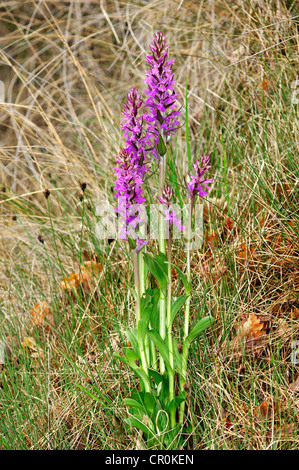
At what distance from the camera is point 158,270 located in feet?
4.40

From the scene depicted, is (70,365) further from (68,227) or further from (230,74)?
(230,74)

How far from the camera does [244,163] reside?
7.06 ft

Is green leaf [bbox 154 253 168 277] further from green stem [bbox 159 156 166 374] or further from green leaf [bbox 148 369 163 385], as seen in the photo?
green leaf [bbox 148 369 163 385]

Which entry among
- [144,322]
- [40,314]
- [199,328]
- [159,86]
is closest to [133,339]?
[144,322]

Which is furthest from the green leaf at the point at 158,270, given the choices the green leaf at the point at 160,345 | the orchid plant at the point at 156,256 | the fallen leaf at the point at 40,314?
the fallen leaf at the point at 40,314

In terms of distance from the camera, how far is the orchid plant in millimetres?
1253

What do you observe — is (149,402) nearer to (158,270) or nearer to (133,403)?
(133,403)

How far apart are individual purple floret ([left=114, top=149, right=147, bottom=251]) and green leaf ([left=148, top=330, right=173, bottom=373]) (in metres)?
0.24

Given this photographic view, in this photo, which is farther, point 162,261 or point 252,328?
point 252,328

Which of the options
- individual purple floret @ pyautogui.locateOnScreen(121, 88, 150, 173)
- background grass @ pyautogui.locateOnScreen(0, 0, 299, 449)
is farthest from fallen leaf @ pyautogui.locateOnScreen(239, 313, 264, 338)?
individual purple floret @ pyautogui.locateOnScreen(121, 88, 150, 173)

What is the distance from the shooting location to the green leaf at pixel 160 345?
4.32 ft

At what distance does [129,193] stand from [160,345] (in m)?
0.43
